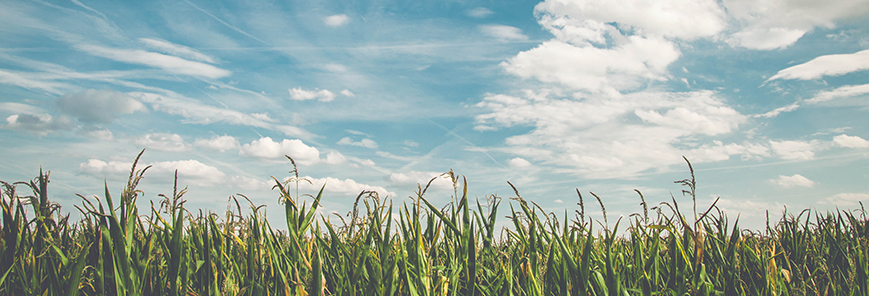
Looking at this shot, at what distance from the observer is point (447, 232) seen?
145 inches

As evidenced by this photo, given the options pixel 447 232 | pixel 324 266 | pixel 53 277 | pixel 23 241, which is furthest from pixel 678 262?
pixel 23 241

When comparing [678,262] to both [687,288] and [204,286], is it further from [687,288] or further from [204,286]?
[204,286]

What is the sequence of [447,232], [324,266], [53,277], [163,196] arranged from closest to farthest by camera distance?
1. [53,277]
2. [163,196]
3. [324,266]
4. [447,232]

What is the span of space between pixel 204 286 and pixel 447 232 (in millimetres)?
1734

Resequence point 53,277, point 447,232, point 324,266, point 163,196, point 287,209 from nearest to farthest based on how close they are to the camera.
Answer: point 287,209 → point 53,277 → point 163,196 → point 324,266 → point 447,232

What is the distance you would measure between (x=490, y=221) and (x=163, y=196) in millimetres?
2288

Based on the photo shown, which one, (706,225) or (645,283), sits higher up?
(706,225)

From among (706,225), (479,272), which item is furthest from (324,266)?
(706,225)

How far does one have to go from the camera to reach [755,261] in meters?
3.62

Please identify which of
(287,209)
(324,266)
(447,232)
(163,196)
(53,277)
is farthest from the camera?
(447,232)

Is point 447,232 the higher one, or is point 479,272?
point 447,232

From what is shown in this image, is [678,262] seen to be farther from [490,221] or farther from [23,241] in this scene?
[23,241]

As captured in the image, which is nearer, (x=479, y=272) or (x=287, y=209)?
(x=287, y=209)

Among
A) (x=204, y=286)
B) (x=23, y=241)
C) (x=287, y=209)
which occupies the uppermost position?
(x=287, y=209)
